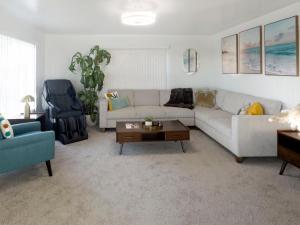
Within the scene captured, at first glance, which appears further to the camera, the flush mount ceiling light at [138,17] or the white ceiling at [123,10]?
the flush mount ceiling light at [138,17]

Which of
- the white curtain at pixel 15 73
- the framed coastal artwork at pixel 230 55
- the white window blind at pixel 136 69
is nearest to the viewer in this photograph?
the white curtain at pixel 15 73

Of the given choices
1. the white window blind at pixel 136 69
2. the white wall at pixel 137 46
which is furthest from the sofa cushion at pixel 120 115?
the white wall at pixel 137 46

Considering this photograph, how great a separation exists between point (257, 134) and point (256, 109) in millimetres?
637

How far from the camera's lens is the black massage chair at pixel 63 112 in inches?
199

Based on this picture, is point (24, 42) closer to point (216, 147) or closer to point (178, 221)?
point (216, 147)

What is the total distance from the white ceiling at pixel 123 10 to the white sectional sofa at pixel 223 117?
1387 mm

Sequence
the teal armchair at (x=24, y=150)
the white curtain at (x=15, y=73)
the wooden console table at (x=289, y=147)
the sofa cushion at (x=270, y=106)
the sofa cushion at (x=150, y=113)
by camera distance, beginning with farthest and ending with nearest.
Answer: the sofa cushion at (x=150, y=113)
the white curtain at (x=15, y=73)
the sofa cushion at (x=270, y=106)
the wooden console table at (x=289, y=147)
the teal armchair at (x=24, y=150)

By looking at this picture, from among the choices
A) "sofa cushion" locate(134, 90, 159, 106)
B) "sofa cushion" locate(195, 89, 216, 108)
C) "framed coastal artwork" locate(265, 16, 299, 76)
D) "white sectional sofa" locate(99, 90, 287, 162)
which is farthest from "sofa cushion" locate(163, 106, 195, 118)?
"framed coastal artwork" locate(265, 16, 299, 76)

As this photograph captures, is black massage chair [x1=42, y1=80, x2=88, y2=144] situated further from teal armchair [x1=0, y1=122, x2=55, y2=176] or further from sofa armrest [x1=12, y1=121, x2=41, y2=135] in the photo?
teal armchair [x1=0, y1=122, x2=55, y2=176]

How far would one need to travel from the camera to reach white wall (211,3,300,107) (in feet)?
13.0

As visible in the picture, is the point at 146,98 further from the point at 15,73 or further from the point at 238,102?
the point at 15,73

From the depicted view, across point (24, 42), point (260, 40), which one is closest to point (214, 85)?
point (260, 40)

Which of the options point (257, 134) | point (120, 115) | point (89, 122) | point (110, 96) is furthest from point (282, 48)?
point (89, 122)

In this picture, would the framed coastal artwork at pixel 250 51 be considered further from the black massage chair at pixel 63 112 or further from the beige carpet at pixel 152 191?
the black massage chair at pixel 63 112
